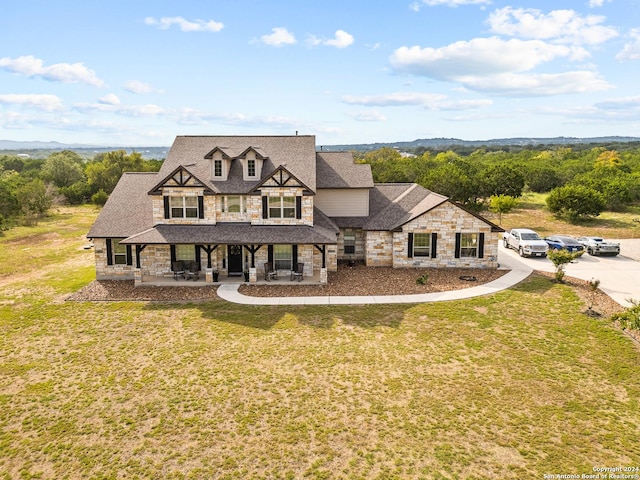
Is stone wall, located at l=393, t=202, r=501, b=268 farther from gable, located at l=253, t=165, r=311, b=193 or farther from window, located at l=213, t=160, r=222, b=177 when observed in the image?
window, located at l=213, t=160, r=222, b=177

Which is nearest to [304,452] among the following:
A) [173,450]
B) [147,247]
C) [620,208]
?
[173,450]

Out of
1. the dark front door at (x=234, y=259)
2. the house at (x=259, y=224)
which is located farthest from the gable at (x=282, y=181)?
the dark front door at (x=234, y=259)

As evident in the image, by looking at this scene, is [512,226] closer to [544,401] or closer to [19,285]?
[544,401]

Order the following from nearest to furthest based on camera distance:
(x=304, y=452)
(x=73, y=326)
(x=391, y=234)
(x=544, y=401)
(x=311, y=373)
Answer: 1. (x=304, y=452)
2. (x=544, y=401)
3. (x=311, y=373)
4. (x=73, y=326)
5. (x=391, y=234)

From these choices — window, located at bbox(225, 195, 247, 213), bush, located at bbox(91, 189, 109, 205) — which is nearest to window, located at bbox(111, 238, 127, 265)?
window, located at bbox(225, 195, 247, 213)

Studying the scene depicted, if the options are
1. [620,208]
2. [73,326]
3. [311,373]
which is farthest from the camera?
[620,208]

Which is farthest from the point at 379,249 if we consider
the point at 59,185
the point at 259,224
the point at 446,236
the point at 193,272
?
the point at 59,185

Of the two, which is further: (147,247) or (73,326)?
(147,247)
